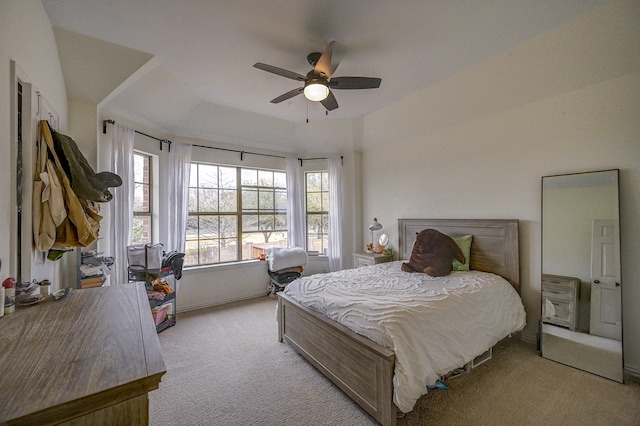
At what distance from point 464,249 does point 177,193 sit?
12.4ft

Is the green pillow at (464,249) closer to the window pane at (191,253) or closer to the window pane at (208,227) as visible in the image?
the window pane at (208,227)

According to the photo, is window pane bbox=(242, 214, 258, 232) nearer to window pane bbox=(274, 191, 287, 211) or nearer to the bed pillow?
window pane bbox=(274, 191, 287, 211)

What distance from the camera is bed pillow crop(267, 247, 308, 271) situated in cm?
410

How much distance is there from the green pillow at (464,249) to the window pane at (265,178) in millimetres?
3070

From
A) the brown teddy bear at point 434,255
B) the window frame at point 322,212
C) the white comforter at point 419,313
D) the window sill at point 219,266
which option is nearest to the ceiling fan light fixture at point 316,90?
the white comforter at point 419,313

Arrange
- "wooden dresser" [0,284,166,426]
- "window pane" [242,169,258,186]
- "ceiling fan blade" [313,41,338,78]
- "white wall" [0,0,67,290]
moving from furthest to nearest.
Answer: "window pane" [242,169,258,186] < "ceiling fan blade" [313,41,338,78] < "white wall" [0,0,67,290] < "wooden dresser" [0,284,166,426]

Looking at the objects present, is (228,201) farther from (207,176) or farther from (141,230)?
(141,230)

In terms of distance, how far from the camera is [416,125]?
143 inches

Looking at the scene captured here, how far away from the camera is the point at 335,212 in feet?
15.2

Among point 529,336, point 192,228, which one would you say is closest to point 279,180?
point 192,228

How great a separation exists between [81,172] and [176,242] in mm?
2039

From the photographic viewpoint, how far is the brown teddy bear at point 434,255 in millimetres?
2902

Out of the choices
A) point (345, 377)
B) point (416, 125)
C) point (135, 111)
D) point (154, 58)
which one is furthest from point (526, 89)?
point (135, 111)

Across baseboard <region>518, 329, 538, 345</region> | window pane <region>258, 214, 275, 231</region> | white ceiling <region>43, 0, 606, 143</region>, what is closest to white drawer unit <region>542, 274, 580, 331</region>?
baseboard <region>518, 329, 538, 345</region>
